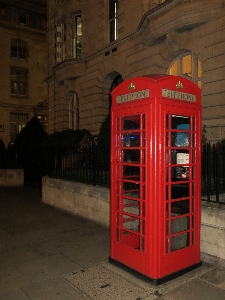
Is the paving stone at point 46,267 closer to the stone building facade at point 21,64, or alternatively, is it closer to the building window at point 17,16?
the stone building facade at point 21,64

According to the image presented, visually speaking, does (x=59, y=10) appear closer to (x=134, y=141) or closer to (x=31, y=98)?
(x=31, y=98)

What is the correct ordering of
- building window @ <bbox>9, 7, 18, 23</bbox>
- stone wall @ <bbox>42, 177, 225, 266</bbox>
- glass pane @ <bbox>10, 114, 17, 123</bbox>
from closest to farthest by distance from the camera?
stone wall @ <bbox>42, 177, 225, 266</bbox> → building window @ <bbox>9, 7, 18, 23</bbox> → glass pane @ <bbox>10, 114, 17, 123</bbox>

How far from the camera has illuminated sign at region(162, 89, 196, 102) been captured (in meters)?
3.81

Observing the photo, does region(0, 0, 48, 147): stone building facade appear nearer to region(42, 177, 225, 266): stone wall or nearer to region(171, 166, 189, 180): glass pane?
region(42, 177, 225, 266): stone wall

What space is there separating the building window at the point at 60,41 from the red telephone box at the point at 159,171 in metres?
15.3

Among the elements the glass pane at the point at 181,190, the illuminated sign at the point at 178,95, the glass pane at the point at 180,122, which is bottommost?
the glass pane at the point at 181,190

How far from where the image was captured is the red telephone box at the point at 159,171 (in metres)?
3.77

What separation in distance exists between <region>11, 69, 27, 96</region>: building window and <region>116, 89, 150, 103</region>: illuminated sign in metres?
27.6

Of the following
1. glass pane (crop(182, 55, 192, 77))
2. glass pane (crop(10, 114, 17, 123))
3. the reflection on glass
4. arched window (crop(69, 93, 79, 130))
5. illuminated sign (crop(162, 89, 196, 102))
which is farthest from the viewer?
glass pane (crop(10, 114, 17, 123))

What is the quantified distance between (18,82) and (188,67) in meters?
22.9

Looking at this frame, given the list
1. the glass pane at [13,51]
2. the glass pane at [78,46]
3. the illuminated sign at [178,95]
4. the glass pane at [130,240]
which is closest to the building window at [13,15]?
the glass pane at [13,51]

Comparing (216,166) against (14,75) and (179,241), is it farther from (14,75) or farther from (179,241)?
(14,75)

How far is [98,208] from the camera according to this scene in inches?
278

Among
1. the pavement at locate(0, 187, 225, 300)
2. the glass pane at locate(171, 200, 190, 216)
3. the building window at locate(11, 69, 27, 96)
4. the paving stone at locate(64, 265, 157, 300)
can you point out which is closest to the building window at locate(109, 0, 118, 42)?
the pavement at locate(0, 187, 225, 300)
